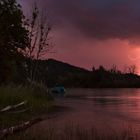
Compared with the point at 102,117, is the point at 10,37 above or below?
above

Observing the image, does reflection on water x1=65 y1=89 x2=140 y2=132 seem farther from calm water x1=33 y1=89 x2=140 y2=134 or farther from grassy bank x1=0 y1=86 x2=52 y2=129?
grassy bank x1=0 y1=86 x2=52 y2=129

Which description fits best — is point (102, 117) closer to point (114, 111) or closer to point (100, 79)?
point (114, 111)

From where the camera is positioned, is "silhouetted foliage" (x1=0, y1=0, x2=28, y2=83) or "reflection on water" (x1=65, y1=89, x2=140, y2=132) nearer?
"reflection on water" (x1=65, y1=89, x2=140, y2=132)

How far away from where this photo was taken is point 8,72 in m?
42.1

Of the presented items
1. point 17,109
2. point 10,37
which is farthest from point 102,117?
point 10,37

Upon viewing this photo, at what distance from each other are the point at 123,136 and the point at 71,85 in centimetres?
18149

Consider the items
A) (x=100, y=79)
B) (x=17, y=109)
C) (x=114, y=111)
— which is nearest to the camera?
(x=17, y=109)

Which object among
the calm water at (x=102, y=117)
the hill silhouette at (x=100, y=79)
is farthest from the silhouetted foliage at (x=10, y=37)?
the hill silhouette at (x=100, y=79)

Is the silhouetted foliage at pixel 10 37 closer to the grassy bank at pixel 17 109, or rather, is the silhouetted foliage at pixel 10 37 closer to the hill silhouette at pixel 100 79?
the grassy bank at pixel 17 109

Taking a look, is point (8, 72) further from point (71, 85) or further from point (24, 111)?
point (71, 85)

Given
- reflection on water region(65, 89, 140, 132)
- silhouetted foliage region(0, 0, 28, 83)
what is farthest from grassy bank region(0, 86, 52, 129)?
silhouetted foliage region(0, 0, 28, 83)

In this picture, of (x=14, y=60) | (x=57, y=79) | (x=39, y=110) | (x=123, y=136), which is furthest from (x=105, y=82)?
(x=123, y=136)

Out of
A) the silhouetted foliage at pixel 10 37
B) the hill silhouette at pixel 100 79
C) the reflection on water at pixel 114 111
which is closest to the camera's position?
the reflection on water at pixel 114 111

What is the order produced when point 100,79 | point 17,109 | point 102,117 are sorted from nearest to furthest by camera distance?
point 17,109, point 102,117, point 100,79
